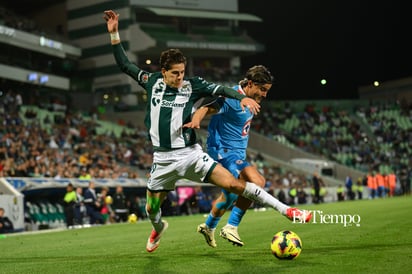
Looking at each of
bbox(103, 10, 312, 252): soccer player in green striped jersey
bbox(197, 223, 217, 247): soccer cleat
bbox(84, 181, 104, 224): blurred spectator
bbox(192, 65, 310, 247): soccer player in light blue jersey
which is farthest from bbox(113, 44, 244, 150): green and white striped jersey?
bbox(84, 181, 104, 224): blurred spectator

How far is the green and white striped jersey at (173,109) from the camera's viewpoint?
9.54 metres

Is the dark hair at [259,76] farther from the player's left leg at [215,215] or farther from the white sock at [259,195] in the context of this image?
the white sock at [259,195]

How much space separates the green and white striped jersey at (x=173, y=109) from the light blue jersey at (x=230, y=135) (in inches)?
40.5

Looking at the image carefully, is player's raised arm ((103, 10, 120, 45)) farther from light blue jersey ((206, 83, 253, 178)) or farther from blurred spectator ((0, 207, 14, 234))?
blurred spectator ((0, 207, 14, 234))

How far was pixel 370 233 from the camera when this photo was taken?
12.6 meters

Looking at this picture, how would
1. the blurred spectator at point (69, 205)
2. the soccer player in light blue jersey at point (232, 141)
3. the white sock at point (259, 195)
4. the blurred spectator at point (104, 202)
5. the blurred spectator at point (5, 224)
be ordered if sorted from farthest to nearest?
the blurred spectator at point (104, 202)
the blurred spectator at point (69, 205)
the blurred spectator at point (5, 224)
the soccer player in light blue jersey at point (232, 141)
the white sock at point (259, 195)

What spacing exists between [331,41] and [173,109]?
205 ft

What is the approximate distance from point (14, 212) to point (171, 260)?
16.0 metres

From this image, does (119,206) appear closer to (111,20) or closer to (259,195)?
(111,20)

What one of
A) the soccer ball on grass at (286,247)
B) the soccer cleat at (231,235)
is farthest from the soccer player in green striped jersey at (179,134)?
the soccer cleat at (231,235)

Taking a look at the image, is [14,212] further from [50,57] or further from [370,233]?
[50,57]

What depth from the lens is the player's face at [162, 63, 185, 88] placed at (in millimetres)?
9586

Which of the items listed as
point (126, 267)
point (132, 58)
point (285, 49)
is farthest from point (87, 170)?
point (285, 49)

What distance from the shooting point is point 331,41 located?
7019 centimetres
